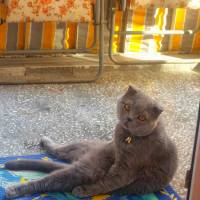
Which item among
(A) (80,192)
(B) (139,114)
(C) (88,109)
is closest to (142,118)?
Answer: (B) (139,114)

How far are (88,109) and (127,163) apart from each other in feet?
2.61

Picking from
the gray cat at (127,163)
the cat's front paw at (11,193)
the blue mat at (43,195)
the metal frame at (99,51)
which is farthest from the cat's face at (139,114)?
the metal frame at (99,51)

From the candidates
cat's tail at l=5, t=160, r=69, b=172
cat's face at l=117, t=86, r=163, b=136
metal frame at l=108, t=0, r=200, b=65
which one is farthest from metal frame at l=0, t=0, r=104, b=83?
cat's face at l=117, t=86, r=163, b=136

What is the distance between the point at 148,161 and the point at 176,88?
110 centimetres

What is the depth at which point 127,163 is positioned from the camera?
5.05 ft

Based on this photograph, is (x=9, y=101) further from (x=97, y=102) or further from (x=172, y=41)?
(x=172, y=41)

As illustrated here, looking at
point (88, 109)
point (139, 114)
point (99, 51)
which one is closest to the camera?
point (139, 114)

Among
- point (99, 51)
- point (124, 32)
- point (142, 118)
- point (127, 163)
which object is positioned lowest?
point (127, 163)

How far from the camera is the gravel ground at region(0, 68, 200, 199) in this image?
6.56ft

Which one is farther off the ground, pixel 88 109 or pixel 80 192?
pixel 88 109

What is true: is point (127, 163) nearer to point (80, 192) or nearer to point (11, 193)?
point (80, 192)

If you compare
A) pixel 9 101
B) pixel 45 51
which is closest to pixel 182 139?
pixel 9 101

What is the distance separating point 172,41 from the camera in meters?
3.06

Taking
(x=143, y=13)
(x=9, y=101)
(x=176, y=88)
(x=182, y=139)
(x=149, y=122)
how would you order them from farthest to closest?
(x=143, y=13) → (x=176, y=88) → (x=9, y=101) → (x=182, y=139) → (x=149, y=122)
